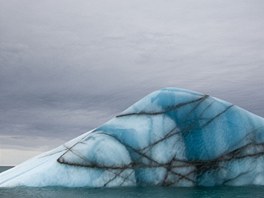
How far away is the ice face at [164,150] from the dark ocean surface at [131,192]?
Result: 114 cm

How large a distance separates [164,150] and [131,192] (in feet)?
15.2

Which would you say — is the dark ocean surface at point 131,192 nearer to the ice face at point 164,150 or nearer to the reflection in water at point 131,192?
the reflection in water at point 131,192

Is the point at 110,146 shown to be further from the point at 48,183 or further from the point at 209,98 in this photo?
the point at 209,98

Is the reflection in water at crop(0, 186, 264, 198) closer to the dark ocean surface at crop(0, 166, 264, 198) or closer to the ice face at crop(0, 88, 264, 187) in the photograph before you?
the dark ocean surface at crop(0, 166, 264, 198)

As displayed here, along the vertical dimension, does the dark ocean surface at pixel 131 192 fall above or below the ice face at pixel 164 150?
below

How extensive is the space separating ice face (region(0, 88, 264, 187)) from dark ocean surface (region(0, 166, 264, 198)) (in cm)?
114

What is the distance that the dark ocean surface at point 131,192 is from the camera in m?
20.2

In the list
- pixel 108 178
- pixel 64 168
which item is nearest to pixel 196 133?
pixel 108 178

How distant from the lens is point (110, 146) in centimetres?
2448

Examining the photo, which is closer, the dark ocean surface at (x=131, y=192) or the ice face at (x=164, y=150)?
the dark ocean surface at (x=131, y=192)

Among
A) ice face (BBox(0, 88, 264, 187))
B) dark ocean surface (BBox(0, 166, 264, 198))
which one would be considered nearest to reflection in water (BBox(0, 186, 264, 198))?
dark ocean surface (BBox(0, 166, 264, 198))

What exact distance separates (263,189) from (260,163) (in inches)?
110

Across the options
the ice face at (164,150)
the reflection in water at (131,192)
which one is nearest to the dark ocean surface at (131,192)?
the reflection in water at (131,192)

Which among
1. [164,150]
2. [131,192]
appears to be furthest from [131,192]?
[164,150]
